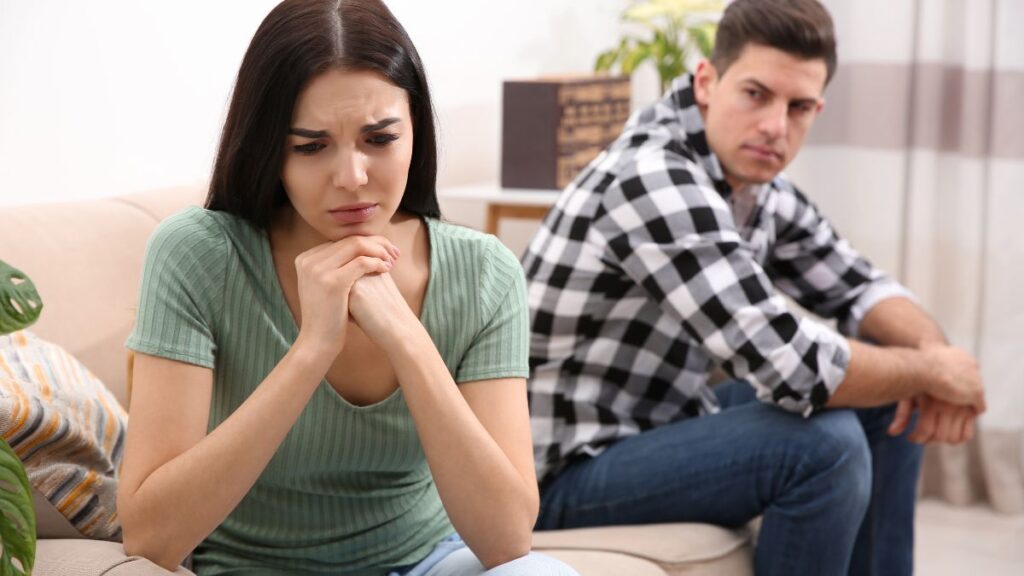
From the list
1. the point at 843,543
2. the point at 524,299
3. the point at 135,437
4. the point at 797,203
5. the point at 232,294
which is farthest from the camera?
the point at 797,203

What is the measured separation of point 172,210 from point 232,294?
19.9 inches

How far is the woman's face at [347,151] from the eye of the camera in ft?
3.82

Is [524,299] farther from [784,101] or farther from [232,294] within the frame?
[784,101]

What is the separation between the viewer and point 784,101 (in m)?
1.85

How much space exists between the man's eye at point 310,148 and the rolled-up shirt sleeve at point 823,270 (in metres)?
1.10

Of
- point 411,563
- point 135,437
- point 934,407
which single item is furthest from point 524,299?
point 934,407

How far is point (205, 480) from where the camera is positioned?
1.12 metres

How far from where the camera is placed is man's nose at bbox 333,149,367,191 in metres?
1.16

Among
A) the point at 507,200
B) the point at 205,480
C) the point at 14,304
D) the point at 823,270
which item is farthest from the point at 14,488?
the point at 507,200

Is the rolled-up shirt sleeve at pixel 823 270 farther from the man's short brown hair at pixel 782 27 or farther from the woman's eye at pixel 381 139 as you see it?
the woman's eye at pixel 381 139

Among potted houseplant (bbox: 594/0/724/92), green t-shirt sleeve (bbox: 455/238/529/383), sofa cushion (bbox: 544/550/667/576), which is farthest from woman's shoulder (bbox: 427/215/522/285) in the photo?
potted houseplant (bbox: 594/0/724/92)

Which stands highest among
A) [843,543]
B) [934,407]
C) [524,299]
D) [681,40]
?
[681,40]

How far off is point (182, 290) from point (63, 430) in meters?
0.18

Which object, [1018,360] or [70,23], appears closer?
[70,23]
